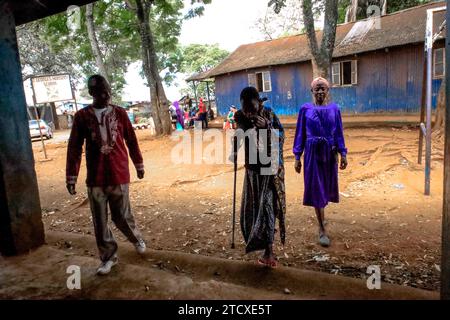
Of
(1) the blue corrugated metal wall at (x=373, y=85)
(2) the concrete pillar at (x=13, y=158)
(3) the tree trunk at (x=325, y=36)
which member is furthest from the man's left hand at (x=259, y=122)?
(1) the blue corrugated metal wall at (x=373, y=85)

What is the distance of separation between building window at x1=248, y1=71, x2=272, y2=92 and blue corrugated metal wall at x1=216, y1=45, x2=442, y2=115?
0.23 metres

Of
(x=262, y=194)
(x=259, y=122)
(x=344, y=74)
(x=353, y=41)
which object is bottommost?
(x=262, y=194)

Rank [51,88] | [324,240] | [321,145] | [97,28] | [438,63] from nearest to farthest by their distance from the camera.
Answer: [321,145] → [324,240] → [51,88] → [438,63] → [97,28]

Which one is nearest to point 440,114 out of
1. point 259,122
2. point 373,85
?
point 259,122

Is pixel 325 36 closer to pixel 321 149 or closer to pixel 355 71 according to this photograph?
pixel 355 71

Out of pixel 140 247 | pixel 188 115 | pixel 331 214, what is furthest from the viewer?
pixel 188 115

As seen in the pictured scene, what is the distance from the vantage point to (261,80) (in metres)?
20.0

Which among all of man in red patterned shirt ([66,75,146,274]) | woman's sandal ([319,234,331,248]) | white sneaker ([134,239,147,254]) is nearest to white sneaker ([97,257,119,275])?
man in red patterned shirt ([66,75,146,274])

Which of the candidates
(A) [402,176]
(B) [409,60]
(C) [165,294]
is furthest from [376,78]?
(C) [165,294]

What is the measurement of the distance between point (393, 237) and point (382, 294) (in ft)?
6.18

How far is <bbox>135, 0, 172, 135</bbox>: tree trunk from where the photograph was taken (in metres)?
14.2

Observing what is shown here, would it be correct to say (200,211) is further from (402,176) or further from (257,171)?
(402,176)

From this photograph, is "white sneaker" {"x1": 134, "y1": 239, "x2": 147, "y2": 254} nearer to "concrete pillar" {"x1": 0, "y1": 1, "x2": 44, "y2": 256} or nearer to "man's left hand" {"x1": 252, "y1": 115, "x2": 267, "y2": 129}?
"concrete pillar" {"x1": 0, "y1": 1, "x2": 44, "y2": 256}

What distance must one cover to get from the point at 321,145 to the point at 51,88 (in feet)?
35.9
